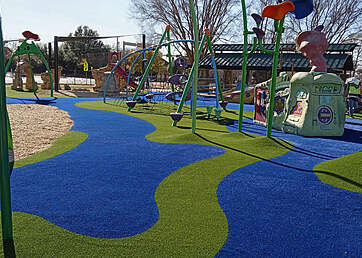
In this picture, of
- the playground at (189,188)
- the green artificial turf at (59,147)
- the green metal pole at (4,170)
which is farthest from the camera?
the green artificial turf at (59,147)

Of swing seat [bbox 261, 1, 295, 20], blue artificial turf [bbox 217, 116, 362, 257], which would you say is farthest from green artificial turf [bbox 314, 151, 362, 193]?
swing seat [bbox 261, 1, 295, 20]

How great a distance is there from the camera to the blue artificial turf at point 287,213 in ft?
8.61

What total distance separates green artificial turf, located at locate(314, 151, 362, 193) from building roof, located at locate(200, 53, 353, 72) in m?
12.4

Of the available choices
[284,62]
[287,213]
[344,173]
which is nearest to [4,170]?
[287,213]

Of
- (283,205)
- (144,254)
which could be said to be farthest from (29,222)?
(283,205)

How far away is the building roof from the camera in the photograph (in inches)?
729

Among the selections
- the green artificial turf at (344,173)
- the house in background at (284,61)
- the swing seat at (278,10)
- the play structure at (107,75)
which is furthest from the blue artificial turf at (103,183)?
the play structure at (107,75)

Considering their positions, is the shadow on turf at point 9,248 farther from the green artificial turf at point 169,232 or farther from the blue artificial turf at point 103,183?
the blue artificial turf at point 103,183

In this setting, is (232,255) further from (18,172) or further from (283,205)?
(18,172)

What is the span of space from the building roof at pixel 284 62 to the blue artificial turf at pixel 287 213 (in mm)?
13183

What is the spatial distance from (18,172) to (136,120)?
18.9 feet

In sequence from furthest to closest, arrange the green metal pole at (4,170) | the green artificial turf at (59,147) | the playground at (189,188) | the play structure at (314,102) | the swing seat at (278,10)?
the play structure at (314,102) → the swing seat at (278,10) → the green artificial turf at (59,147) → the playground at (189,188) → the green metal pole at (4,170)

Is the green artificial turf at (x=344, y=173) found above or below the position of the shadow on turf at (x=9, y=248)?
above

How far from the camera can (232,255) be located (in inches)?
98.2
